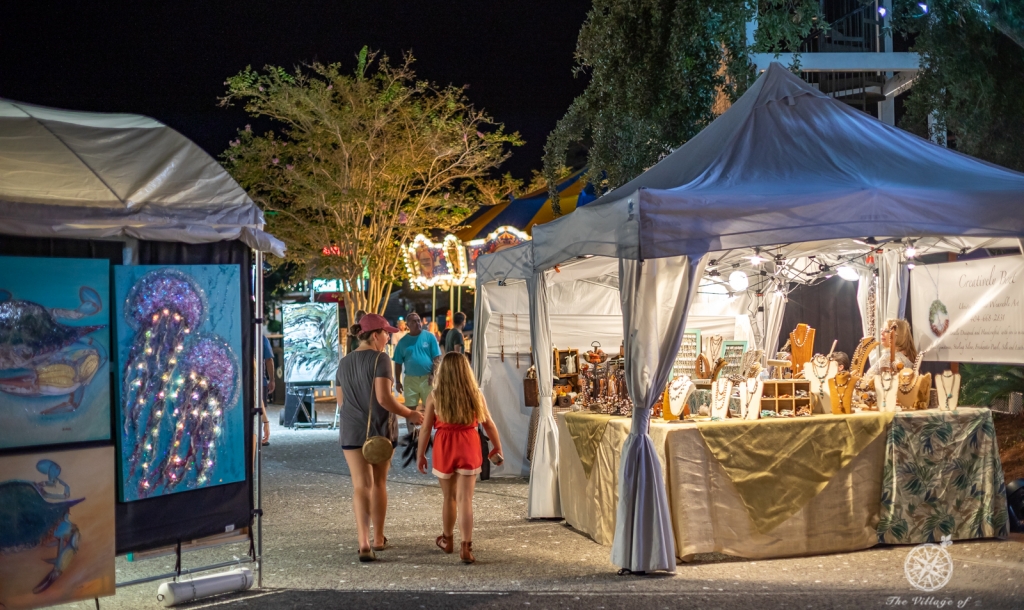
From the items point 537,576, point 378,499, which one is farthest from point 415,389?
point 537,576

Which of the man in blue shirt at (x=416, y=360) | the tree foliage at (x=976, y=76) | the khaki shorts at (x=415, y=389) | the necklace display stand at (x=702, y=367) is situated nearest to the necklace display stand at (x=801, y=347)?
the necklace display stand at (x=702, y=367)

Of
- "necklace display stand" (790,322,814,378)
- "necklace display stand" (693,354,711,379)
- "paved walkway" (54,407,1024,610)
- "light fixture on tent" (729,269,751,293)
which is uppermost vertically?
"light fixture on tent" (729,269,751,293)

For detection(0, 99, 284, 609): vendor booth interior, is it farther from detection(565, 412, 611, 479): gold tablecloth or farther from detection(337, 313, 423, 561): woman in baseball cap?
detection(565, 412, 611, 479): gold tablecloth

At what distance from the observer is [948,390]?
312 inches

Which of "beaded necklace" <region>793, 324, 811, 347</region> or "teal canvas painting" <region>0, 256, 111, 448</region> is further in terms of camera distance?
"beaded necklace" <region>793, 324, 811, 347</region>

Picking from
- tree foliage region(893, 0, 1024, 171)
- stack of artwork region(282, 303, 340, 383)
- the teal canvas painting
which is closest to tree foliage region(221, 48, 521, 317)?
stack of artwork region(282, 303, 340, 383)

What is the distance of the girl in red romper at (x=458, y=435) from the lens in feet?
24.2

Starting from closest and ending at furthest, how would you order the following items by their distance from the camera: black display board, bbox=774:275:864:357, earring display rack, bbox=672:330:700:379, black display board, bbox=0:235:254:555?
black display board, bbox=0:235:254:555 → earring display rack, bbox=672:330:700:379 → black display board, bbox=774:275:864:357

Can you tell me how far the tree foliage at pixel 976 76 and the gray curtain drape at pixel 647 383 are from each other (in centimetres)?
592

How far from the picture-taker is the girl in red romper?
739 centimetres

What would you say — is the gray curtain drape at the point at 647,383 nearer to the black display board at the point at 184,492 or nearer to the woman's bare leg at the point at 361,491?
the woman's bare leg at the point at 361,491

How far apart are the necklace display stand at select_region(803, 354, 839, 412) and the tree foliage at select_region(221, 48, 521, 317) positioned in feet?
57.5

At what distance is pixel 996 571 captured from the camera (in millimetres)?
6633

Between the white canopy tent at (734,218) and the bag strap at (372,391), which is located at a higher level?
the white canopy tent at (734,218)
